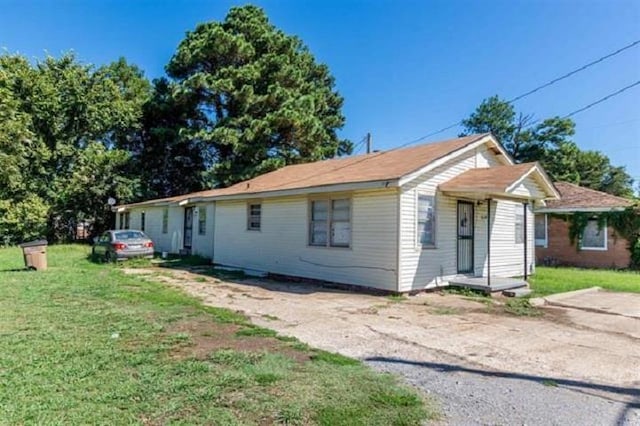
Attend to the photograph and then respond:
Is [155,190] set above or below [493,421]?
above

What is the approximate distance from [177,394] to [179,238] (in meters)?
17.9

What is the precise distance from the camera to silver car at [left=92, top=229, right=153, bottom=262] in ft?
53.9

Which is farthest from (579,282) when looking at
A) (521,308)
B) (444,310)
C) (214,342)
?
(214,342)

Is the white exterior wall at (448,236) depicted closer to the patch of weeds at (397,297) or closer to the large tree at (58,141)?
the patch of weeds at (397,297)

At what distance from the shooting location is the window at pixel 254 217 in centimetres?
1475

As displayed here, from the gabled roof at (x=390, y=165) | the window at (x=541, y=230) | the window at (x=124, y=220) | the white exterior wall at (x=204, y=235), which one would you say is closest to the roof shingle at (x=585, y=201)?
the window at (x=541, y=230)

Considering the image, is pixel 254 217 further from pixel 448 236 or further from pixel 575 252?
pixel 575 252

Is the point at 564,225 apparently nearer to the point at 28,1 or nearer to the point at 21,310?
the point at 21,310

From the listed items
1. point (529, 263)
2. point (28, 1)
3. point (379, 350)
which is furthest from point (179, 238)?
point (379, 350)

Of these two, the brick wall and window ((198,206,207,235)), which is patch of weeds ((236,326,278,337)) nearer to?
window ((198,206,207,235))

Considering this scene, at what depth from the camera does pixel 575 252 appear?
63.6ft

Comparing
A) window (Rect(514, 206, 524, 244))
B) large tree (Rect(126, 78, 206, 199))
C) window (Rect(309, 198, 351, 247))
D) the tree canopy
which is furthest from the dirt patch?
large tree (Rect(126, 78, 206, 199))

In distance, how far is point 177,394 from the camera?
382cm

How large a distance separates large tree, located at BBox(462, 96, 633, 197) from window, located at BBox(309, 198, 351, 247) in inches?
1318
